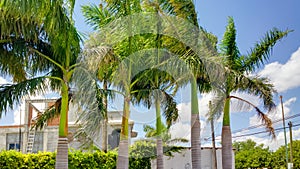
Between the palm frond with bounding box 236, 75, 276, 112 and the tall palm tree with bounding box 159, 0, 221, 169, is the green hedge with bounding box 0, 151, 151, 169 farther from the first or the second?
the palm frond with bounding box 236, 75, 276, 112

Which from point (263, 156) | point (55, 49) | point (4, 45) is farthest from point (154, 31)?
point (263, 156)

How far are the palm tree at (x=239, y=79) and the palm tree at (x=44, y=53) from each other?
441 cm

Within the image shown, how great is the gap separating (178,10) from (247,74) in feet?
10.4

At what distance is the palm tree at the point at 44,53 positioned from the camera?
7914mm

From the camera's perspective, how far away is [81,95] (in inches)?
333

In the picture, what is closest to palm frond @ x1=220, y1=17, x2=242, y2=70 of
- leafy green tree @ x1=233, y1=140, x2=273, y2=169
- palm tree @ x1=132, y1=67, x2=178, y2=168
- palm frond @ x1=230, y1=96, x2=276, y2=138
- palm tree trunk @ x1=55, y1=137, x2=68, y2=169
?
palm frond @ x1=230, y1=96, x2=276, y2=138

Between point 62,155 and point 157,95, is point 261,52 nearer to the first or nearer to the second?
point 157,95

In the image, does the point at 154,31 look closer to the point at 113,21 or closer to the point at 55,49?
the point at 113,21

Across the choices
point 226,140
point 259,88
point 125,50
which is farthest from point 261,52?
point 125,50

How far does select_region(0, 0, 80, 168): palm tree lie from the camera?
7914 mm

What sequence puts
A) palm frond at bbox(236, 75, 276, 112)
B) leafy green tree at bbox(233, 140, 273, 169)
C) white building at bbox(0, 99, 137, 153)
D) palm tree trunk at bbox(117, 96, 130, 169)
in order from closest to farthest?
palm tree trunk at bbox(117, 96, 130, 169) < palm frond at bbox(236, 75, 276, 112) < white building at bbox(0, 99, 137, 153) < leafy green tree at bbox(233, 140, 273, 169)

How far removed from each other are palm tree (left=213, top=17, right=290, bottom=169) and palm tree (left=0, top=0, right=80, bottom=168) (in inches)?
174

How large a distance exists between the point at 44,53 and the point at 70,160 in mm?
3503

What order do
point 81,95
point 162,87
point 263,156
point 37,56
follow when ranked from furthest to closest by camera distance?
point 263,156
point 162,87
point 37,56
point 81,95
